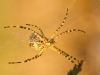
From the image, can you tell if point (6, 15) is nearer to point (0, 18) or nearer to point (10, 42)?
point (0, 18)

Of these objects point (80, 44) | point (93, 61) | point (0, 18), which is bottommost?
point (93, 61)

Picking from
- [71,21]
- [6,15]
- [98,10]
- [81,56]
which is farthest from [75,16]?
[6,15]

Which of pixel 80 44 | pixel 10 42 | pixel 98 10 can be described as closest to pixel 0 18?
pixel 10 42

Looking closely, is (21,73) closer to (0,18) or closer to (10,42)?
(10,42)

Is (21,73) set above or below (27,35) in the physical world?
below

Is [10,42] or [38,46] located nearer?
[38,46]

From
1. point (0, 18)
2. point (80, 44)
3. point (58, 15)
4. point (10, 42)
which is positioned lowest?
point (80, 44)
